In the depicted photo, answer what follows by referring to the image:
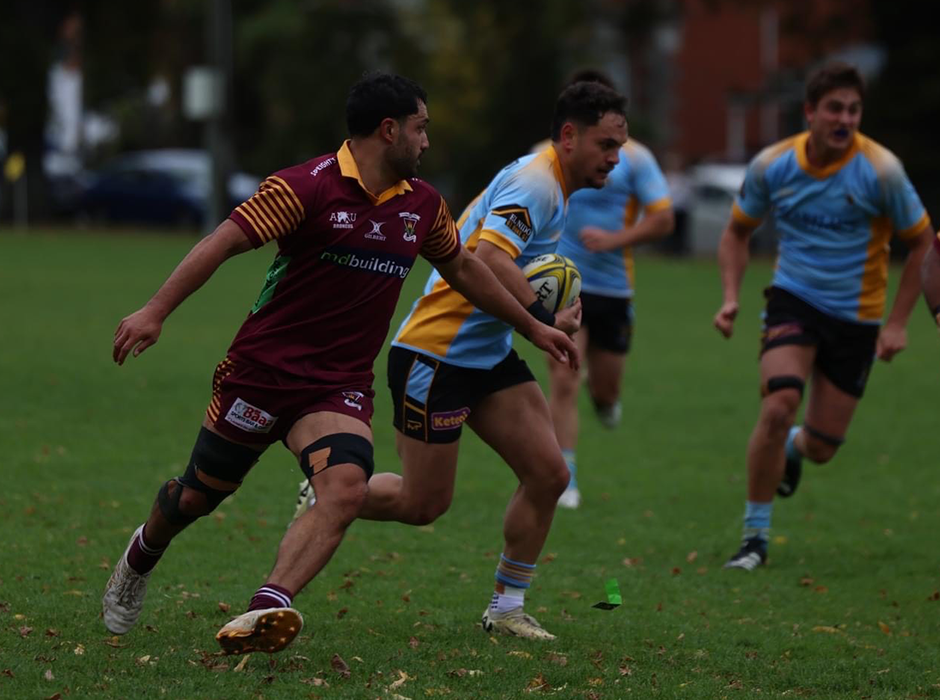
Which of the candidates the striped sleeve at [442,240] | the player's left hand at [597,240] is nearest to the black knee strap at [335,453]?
the striped sleeve at [442,240]

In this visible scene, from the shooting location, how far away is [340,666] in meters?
5.93

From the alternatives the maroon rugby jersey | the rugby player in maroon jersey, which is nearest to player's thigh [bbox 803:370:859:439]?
the rugby player in maroon jersey

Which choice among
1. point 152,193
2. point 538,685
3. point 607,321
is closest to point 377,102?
point 538,685

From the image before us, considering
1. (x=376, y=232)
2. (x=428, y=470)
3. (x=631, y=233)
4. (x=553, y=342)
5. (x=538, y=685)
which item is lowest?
(x=538, y=685)

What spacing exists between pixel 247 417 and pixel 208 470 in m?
0.28

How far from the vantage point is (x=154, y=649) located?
6.16 meters

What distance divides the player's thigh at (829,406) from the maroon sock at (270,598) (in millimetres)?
4340

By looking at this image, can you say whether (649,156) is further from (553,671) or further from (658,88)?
(658,88)

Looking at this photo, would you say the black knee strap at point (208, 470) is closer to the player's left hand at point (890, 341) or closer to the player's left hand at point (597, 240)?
the player's left hand at point (890, 341)

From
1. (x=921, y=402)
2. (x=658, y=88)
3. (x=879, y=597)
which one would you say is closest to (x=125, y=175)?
(x=658, y=88)

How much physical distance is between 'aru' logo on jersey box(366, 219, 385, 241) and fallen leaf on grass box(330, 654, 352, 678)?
1553mm

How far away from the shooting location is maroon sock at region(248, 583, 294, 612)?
5.45 m

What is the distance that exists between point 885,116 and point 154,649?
98.1ft

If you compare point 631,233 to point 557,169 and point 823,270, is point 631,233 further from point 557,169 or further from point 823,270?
point 557,169
